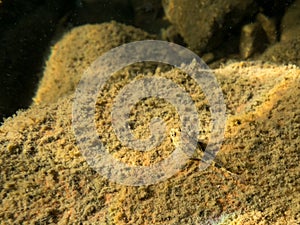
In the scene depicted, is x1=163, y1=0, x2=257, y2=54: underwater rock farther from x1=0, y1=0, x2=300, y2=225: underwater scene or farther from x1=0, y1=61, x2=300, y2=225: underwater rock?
x1=0, y1=61, x2=300, y2=225: underwater rock

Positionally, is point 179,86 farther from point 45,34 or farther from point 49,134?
point 45,34

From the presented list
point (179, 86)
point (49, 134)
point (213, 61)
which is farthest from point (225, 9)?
point (49, 134)

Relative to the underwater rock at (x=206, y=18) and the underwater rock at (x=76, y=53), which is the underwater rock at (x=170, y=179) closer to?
the underwater rock at (x=76, y=53)

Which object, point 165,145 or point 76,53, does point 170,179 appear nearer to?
point 165,145

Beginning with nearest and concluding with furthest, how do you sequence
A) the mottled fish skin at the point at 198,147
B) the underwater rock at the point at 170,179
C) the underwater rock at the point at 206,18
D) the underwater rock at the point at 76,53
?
the underwater rock at the point at 170,179 < the mottled fish skin at the point at 198,147 < the underwater rock at the point at 206,18 < the underwater rock at the point at 76,53

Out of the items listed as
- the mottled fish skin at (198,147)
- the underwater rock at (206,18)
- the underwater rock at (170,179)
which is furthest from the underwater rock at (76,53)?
the mottled fish skin at (198,147)

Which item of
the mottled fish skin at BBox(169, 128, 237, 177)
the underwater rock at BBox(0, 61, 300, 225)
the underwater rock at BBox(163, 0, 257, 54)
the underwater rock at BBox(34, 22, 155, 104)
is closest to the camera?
the underwater rock at BBox(0, 61, 300, 225)

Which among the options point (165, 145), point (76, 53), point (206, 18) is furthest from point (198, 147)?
point (76, 53)

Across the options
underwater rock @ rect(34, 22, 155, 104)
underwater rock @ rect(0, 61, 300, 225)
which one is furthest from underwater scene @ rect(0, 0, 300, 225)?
underwater rock @ rect(34, 22, 155, 104)

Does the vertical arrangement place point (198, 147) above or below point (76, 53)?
below

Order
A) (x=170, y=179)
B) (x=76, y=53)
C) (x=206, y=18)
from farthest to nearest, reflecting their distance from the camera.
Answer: (x=76, y=53), (x=206, y=18), (x=170, y=179)

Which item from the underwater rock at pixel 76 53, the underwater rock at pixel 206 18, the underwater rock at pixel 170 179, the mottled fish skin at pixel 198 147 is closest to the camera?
the underwater rock at pixel 170 179

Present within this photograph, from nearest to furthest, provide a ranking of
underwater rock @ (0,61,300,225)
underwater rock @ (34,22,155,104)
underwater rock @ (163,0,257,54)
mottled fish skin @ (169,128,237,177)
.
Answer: underwater rock @ (0,61,300,225)
mottled fish skin @ (169,128,237,177)
underwater rock @ (163,0,257,54)
underwater rock @ (34,22,155,104)
